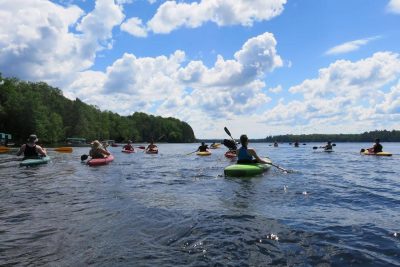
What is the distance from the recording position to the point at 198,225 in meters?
7.91

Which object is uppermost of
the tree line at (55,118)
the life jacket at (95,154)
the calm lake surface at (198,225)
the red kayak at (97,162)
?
the tree line at (55,118)

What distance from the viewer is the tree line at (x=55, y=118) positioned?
265ft

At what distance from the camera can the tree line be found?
80625 millimetres

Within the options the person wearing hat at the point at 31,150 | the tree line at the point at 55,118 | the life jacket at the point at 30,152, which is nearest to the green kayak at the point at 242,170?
the person wearing hat at the point at 31,150

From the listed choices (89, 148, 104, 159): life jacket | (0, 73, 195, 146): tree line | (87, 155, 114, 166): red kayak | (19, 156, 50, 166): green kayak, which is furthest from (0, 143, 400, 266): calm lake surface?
(0, 73, 195, 146): tree line

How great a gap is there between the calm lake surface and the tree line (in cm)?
3877

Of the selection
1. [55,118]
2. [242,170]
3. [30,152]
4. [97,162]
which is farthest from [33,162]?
[55,118]

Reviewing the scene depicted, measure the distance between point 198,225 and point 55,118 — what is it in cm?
9010

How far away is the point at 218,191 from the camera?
12844 mm

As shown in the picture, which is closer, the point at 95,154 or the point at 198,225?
the point at 198,225

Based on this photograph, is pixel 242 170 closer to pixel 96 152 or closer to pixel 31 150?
pixel 96 152

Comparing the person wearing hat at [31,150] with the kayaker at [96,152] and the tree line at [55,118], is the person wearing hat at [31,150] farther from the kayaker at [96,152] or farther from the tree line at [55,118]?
the tree line at [55,118]

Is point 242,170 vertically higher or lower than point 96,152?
lower

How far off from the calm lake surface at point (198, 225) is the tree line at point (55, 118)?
127 feet
